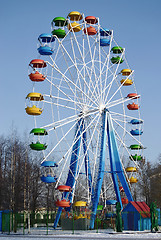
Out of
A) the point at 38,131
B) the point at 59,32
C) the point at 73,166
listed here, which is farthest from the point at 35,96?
the point at 73,166

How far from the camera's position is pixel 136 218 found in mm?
35625

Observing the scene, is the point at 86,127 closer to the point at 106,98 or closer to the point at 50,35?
the point at 106,98

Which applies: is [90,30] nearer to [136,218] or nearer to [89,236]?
[136,218]

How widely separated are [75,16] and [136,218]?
18512 millimetres

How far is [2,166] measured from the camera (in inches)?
2549

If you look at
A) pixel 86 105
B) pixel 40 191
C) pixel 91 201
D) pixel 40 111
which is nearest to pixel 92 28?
pixel 86 105

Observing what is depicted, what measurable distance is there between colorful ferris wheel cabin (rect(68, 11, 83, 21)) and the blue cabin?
17.1 meters

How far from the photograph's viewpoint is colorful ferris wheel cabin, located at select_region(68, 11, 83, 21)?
1571 inches

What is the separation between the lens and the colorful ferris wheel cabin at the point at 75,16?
39.9m

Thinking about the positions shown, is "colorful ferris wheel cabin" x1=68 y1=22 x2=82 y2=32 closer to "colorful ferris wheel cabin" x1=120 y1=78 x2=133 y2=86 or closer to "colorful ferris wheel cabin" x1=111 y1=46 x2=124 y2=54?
"colorful ferris wheel cabin" x1=111 y1=46 x2=124 y2=54

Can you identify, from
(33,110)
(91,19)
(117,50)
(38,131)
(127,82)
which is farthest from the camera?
(117,50)

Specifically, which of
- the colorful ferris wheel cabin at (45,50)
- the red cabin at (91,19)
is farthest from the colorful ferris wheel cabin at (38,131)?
the red cabin at (91,19)

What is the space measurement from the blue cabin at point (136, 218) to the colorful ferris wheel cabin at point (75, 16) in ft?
56.1

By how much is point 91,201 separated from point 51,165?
5738mm
